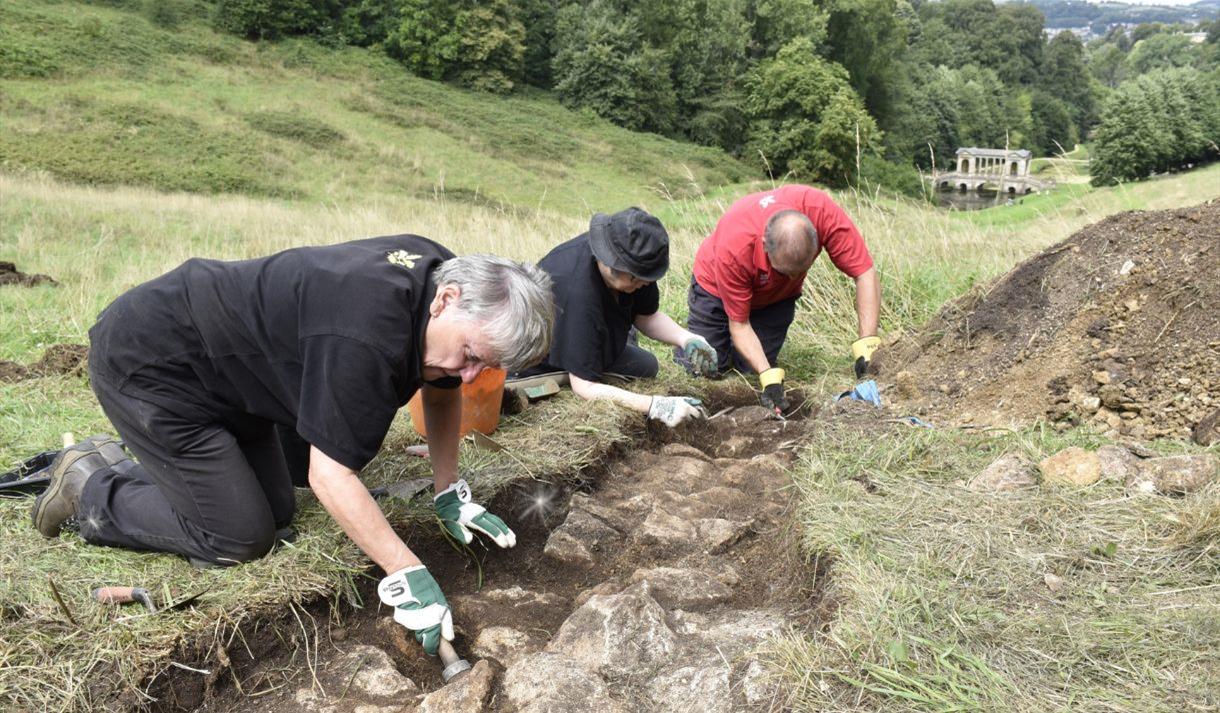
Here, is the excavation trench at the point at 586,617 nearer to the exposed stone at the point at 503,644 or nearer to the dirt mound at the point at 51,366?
the exposed stone at the point at 503,644

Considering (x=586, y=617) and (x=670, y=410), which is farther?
(x=670, y=410)

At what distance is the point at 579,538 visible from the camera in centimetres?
303

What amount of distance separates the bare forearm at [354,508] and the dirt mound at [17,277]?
574 cm

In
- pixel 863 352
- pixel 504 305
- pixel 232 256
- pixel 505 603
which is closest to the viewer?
pixel 504 305

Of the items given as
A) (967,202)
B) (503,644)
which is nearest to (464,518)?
(503,644)

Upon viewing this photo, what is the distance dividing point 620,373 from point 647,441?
793 millimetres

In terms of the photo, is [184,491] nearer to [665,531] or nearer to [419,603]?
[419,603]

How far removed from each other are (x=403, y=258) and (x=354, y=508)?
692 mm

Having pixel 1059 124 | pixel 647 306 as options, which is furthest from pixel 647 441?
pixel 1059 124

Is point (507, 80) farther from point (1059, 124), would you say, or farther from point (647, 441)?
point (1059, 124)

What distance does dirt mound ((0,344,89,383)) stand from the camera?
179 inches

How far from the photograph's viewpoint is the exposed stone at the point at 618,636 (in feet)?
7.31

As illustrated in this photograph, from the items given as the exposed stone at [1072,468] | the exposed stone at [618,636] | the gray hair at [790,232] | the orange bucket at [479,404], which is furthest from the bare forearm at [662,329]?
the exposed stone at [618,636]

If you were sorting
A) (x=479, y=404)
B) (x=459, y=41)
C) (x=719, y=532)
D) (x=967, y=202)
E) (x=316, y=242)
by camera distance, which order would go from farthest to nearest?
(x=459, y=41), (x=967, y=202), (x=316, y=242), (x=479, y=404), (x=719, y=532)
